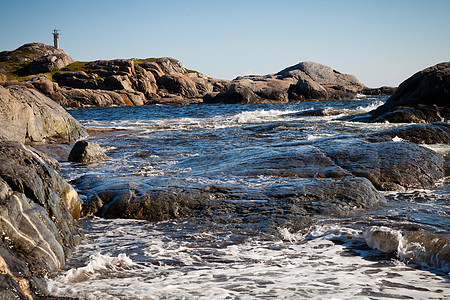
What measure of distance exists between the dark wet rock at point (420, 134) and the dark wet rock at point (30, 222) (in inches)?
379

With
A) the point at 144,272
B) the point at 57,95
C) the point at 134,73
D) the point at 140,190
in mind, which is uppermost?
the point at 134,73

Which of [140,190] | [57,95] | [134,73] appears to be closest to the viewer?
[140,190]

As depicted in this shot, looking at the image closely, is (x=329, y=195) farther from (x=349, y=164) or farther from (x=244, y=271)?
(x=244, y=271)

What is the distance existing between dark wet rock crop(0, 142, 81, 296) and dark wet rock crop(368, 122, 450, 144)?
9.62 metres

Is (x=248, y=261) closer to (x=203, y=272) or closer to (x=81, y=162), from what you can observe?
(x=203, y=272)

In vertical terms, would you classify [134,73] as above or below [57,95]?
above

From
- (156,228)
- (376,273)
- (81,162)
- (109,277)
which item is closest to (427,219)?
(376,273)

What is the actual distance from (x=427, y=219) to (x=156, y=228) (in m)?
3.95

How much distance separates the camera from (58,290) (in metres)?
3.66

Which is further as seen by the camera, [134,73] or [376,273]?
[134,73]

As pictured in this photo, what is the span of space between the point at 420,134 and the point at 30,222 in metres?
11.9

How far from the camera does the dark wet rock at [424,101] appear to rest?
63.6ft

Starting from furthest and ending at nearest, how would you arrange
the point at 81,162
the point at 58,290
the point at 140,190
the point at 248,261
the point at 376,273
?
the point at 81,162, the point at 140,190, the point at 248,261, the point at 376,273, the point at 58,290

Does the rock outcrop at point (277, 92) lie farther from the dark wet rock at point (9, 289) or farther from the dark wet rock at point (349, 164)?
the dark wet rock at point (9, 289)
